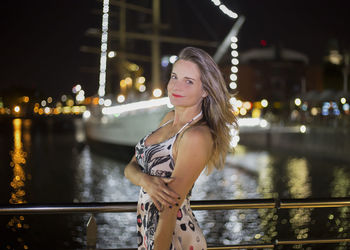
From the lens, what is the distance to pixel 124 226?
38.4ft

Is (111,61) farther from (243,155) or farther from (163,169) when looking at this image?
(163,169)

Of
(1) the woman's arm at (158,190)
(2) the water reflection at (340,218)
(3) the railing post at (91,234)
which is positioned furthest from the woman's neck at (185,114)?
(2) the water reflection at (340,218)

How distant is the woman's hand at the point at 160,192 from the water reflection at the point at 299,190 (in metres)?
1.97

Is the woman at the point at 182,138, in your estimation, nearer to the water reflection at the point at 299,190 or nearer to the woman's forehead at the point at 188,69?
the woman's forehead at the point at 188,69

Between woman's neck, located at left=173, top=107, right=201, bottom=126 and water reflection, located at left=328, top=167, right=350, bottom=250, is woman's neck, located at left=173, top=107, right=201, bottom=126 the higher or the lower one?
the higher one

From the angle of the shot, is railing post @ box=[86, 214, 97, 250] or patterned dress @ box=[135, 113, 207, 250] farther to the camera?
railing post @ box=[86, 214, 97, 250]

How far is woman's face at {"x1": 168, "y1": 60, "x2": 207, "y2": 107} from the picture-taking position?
7.15ft

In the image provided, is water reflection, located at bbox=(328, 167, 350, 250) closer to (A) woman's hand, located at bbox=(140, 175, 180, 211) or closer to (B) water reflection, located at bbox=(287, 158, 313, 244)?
(B) water reflection, located at bbox=(287, 158, 313, 244)

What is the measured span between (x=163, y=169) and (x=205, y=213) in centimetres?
1093

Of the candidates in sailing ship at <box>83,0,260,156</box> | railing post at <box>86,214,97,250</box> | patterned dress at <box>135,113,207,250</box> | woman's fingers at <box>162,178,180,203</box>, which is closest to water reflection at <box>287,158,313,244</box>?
railing post at <box>86,214,97,250</box>

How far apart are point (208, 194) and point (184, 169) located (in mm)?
15487

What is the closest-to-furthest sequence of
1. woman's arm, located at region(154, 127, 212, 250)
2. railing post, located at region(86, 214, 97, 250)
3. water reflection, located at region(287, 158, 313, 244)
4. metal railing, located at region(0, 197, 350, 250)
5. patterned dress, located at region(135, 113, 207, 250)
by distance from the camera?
woman's arm, located at region(154, 127, 212, 250) < patterned dress, located at region(135, 113, 207, 250) < metal railing, located at region(0, 197, 350, 250) < railing post, located at region(86, 214, 97, 250) < water reflection, located at region(287, 158, 313, 244)

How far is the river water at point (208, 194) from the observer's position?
10703 millimetres

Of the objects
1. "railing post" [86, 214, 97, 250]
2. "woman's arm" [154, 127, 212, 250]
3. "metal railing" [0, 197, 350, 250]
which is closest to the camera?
"woman's arm" [154, 127, 212, 250]
